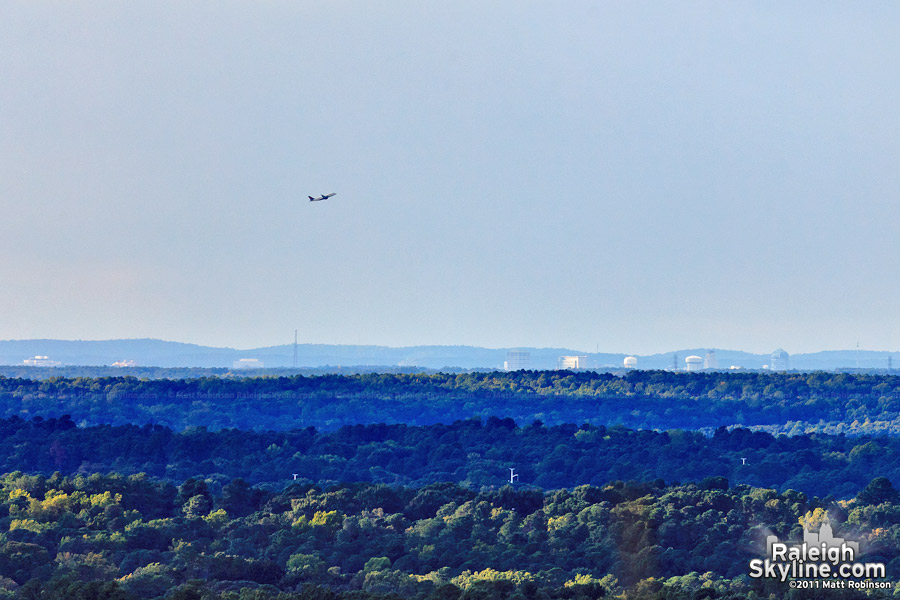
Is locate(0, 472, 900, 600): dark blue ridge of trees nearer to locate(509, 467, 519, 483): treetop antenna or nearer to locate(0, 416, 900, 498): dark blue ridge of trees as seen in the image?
locate(0, 416, 900, 498): dark blue ridge of trees

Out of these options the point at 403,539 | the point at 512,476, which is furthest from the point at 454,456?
the point at 403,539

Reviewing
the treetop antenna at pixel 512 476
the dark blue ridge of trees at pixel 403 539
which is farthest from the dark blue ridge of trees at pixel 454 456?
the dark blue ridge of trees at pixel 403 539

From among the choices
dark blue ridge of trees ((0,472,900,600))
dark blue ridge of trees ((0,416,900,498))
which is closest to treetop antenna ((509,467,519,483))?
dark blue ridge of trees ((0,416,900,498))

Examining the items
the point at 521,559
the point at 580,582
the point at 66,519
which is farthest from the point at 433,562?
the point at 66,519

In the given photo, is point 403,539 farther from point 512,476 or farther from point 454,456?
point 454,456

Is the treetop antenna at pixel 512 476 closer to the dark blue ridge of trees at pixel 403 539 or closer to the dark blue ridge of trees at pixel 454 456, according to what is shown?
the dark blue ridge of trees at pixel 454 456
